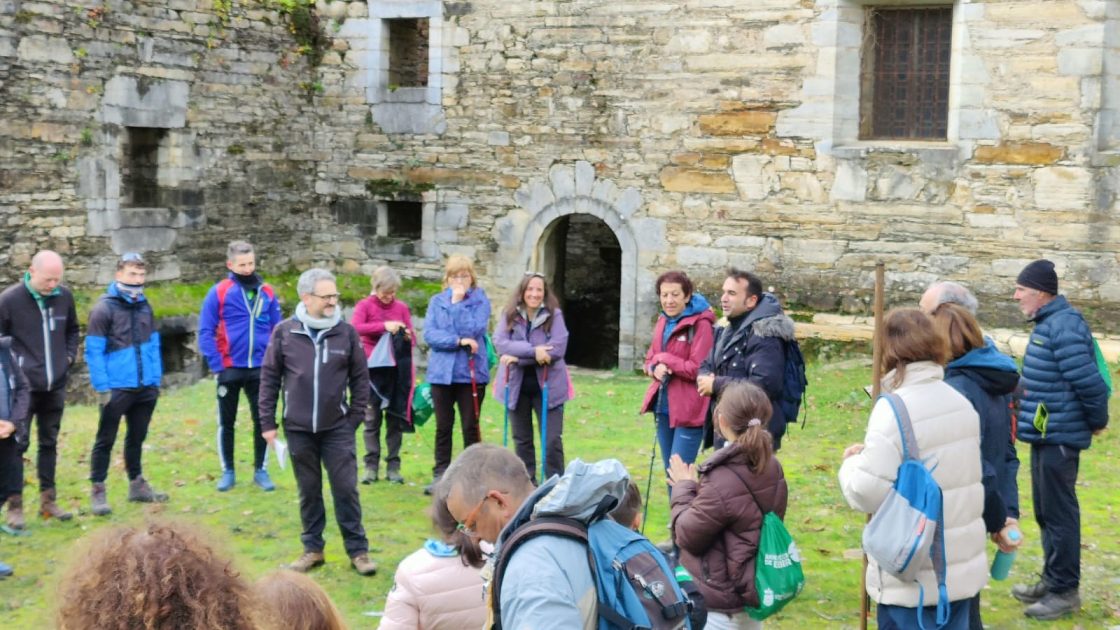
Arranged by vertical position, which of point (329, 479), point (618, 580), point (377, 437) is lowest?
point (377, 437)

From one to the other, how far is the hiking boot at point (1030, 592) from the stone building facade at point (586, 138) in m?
6.43

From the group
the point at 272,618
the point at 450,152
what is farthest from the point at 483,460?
the point at 450,152

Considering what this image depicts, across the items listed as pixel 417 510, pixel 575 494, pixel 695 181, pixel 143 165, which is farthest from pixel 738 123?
pixel 575 494

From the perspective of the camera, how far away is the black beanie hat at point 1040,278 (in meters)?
6.33

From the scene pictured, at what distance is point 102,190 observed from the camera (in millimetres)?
13180

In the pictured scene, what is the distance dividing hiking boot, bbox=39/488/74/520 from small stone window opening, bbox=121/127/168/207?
6.19 meters

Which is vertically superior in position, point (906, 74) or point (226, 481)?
point (906, 74)

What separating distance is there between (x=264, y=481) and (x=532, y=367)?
2.10 meters

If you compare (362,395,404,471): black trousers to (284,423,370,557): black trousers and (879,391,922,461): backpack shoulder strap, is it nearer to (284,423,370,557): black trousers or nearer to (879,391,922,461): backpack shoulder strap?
(284,423,370,557): black trousers

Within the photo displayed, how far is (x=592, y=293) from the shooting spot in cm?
1908

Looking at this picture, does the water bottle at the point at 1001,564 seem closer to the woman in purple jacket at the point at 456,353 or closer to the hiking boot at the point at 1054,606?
the hiking boot at the point at 1054,606

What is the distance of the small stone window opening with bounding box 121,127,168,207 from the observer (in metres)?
13.9

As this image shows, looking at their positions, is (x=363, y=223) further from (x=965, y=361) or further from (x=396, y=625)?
(x=396, y=625)

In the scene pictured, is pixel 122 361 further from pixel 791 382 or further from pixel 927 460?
pixel 927 460
